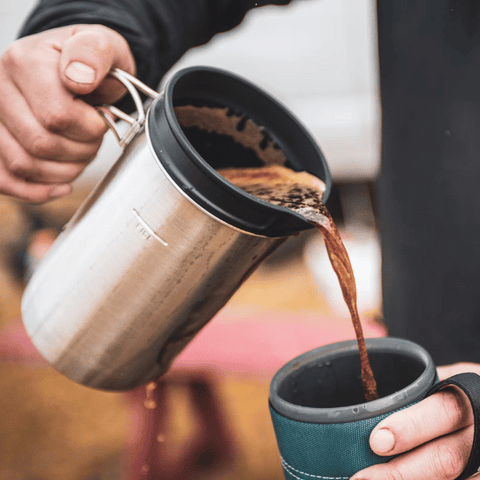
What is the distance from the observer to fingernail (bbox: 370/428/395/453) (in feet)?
1.38

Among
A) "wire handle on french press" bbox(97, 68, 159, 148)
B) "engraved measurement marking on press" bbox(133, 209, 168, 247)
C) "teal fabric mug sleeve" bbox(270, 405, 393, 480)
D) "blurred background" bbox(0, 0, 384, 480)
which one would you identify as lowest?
"blurred background" bbox(0, 0, 384, 480)

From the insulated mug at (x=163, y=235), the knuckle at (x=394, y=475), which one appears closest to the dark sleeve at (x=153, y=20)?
the insulated mug at (x=163, y=235)

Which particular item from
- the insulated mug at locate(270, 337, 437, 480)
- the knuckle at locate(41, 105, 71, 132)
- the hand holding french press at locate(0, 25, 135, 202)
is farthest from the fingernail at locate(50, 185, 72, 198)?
the insulated mug at locate(270, 337, 437, 480)

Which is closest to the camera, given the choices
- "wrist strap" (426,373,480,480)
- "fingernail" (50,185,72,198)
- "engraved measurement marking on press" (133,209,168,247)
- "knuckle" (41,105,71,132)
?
"wrist strap" (426,373,480,480)

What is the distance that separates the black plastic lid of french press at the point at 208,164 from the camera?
1.59 ft

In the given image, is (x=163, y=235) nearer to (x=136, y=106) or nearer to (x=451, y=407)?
(x=136, y=106)

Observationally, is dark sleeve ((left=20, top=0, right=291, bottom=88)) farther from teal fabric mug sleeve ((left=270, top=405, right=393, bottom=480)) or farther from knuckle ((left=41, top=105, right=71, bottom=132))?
teal fabric mug sleeve ((left=270, top=405, right=393, bottom=480))

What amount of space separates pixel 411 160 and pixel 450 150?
0.28ft

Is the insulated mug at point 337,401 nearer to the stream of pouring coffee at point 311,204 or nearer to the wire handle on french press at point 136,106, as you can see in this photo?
the stream of pouring coffee at point 311,204

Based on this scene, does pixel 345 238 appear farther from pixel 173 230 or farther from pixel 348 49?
pixel 173 230

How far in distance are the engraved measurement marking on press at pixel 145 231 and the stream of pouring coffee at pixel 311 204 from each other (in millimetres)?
140

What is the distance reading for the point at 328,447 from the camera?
17.3 inches

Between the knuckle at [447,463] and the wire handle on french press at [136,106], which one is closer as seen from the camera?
the knuckle at [447,463]

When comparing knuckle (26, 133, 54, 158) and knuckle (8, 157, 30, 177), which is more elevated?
knuckle (26, 133, 54, 158)
